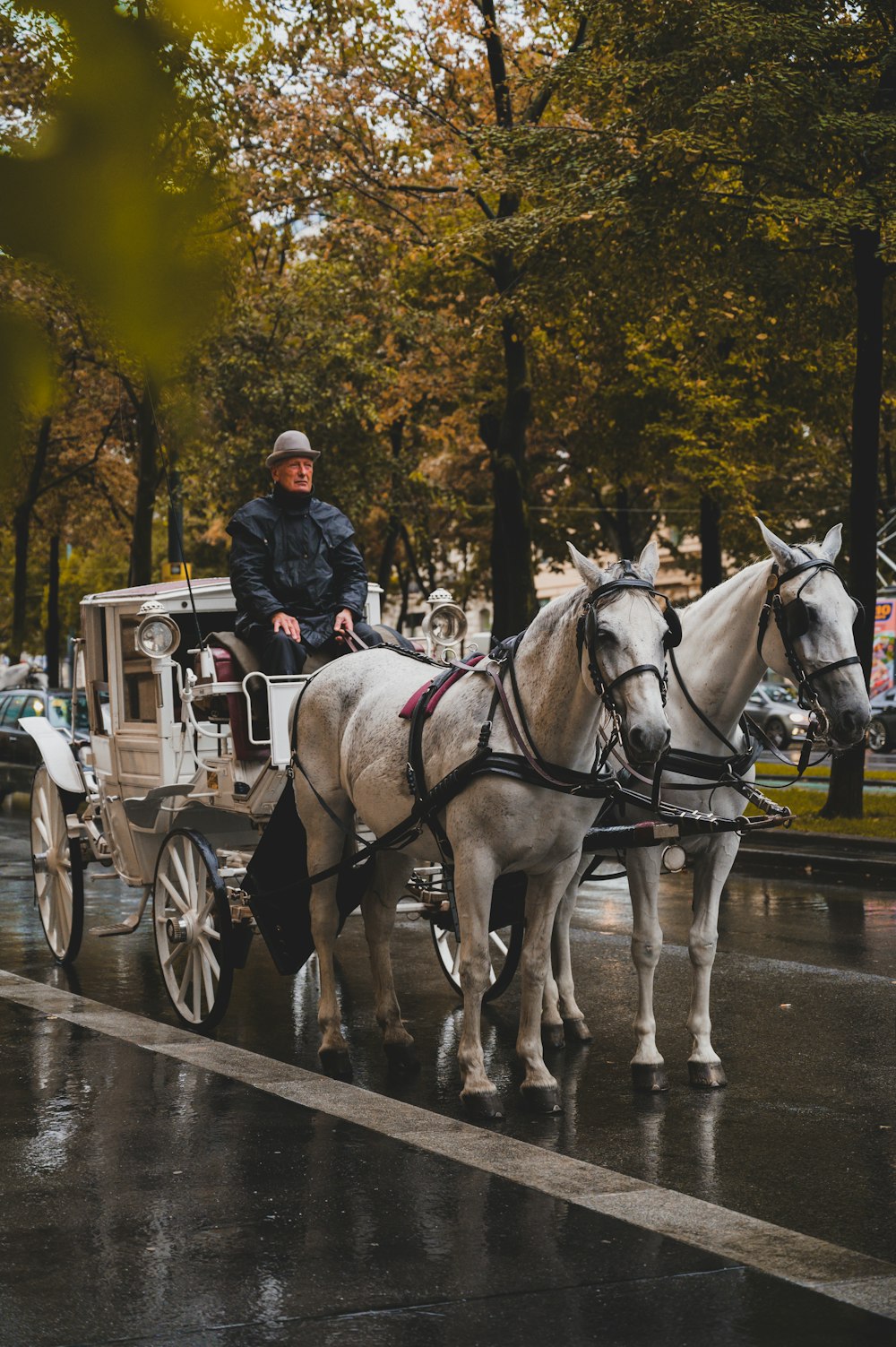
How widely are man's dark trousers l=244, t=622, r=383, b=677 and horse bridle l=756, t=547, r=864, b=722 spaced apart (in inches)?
87.3

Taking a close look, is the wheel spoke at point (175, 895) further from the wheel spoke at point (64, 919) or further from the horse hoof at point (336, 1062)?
the wheel spoke at point (64, 919)

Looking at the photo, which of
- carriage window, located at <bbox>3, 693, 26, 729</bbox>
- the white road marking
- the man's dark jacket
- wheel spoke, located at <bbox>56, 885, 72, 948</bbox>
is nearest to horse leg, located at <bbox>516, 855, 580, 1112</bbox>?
the white road marking

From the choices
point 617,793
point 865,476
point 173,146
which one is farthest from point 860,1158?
point 865,476

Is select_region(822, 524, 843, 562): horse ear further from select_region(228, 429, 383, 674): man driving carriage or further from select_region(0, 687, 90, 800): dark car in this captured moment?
select_region(0, 687, 90, 800): dark car

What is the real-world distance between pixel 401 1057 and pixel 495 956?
89.4 inches

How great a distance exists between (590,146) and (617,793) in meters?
11.4

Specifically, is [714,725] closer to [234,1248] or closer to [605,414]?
[234,1248]

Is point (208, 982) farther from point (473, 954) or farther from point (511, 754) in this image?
point (511, 754)

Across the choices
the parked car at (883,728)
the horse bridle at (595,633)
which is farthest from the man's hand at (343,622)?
the parked car at (883,728)

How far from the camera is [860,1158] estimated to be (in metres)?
5.41

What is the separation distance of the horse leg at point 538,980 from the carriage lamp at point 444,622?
269 cm

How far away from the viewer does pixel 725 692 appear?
6.64 m

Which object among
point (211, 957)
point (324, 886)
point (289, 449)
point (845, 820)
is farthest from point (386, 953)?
point (845, 820)

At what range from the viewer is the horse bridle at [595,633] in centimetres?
562
